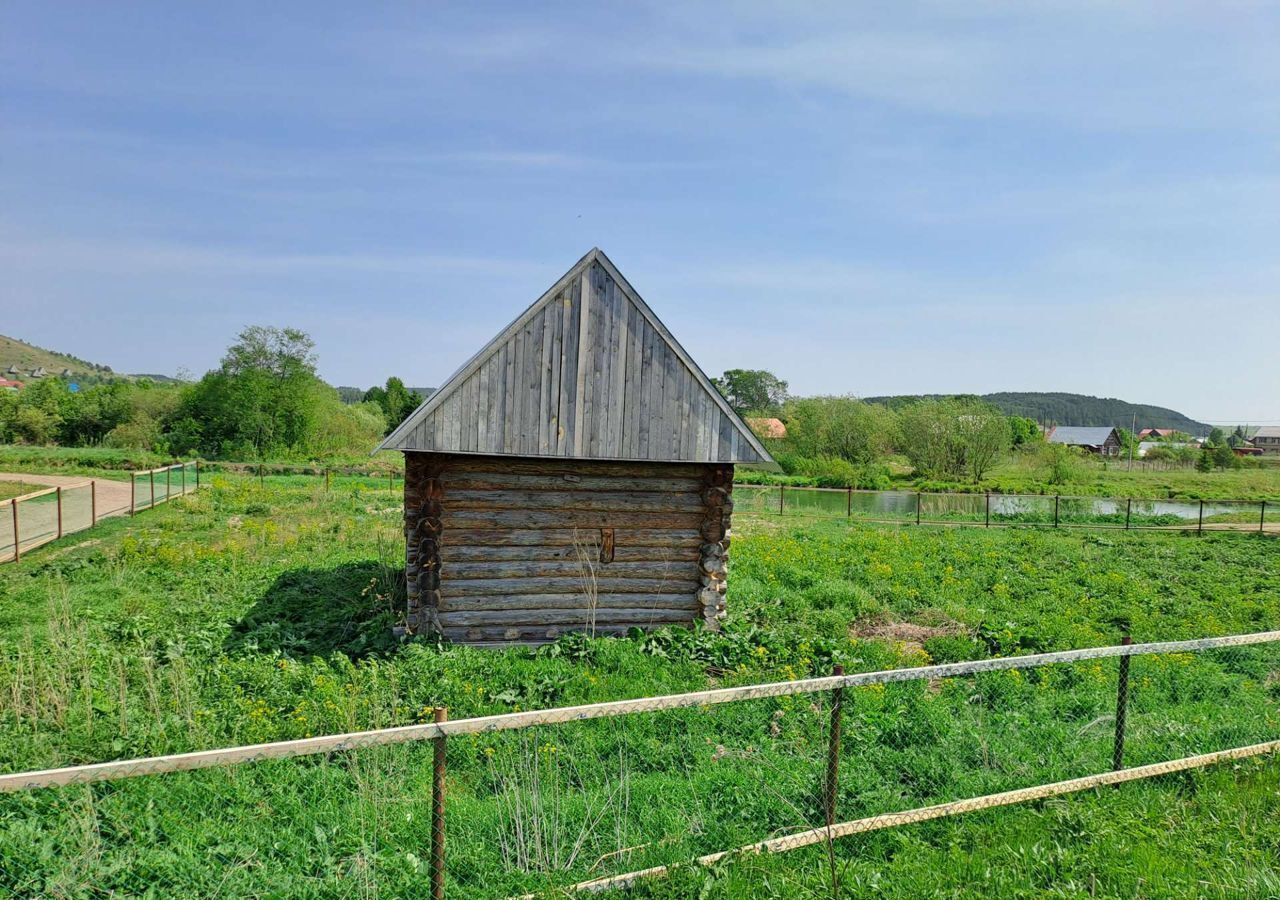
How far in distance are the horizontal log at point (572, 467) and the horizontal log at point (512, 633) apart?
2.11 meters

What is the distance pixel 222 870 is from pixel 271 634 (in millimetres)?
6585

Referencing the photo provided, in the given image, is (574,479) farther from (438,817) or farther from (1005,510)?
(1005,510)

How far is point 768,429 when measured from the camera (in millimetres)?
65438

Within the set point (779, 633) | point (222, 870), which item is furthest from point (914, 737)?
point (222, 870)

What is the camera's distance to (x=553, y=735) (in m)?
7.05

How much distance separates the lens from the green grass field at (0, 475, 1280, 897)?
4.67m

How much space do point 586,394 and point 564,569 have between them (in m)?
2.47

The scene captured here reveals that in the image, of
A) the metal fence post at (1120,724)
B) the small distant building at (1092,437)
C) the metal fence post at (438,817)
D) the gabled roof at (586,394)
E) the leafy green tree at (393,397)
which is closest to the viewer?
the metal fence post at (438,817)

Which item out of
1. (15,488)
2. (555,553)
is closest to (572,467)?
(555,553)

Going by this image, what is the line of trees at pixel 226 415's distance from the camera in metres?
47.8

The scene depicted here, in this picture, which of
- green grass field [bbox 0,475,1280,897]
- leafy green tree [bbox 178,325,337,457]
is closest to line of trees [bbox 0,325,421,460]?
leafy green tree [bbox 178,325,337,457]

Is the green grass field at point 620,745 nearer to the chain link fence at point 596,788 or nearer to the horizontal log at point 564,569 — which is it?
the chain link fence at point 596,788

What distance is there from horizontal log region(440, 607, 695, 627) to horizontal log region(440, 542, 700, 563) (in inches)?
28.1

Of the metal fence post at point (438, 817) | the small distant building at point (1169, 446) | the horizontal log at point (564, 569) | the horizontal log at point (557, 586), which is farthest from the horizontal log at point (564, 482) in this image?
the small distant building at point (1169, 446)
